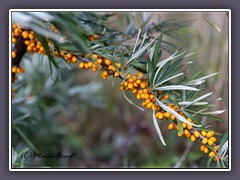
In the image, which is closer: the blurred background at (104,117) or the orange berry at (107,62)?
the orange berry at (107,62)

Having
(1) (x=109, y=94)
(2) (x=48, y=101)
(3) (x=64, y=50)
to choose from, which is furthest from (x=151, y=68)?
(1) (x=109, y=94)

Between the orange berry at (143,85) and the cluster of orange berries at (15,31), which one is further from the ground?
the cluster of orange berries at (15,31)

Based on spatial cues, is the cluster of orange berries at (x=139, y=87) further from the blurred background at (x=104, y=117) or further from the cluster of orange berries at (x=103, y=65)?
the blurred background at (x=104, y=117)

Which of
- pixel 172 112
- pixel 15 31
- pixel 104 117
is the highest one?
pixel 15 31

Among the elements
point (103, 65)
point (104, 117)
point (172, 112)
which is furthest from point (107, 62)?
point (104, 117)

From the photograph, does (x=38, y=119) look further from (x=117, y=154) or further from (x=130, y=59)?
(x=130, y=59)

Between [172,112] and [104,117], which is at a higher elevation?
[172,112]

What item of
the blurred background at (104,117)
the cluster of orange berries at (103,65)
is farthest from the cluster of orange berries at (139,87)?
the blurred background at (104,117)

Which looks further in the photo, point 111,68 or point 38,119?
point 38,119

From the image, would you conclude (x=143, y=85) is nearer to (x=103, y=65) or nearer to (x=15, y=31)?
(x=103, y=65)
